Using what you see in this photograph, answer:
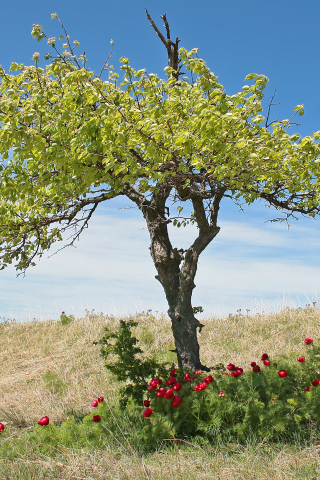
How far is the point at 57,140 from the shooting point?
493cm

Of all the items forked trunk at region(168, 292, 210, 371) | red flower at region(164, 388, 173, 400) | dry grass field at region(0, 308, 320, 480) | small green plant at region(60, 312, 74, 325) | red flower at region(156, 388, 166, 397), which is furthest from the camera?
small green plant at region(60, 312, 74, 325)

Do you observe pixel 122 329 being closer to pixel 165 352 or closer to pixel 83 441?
pixel 83 441

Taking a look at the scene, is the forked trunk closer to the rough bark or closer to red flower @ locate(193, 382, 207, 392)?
the rough bark

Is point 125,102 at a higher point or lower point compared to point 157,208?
higher

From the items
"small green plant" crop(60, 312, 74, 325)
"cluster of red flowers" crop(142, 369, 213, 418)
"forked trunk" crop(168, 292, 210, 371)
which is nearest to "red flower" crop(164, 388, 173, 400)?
"cluster of red flowers" crop(142, 369, 213, 418)

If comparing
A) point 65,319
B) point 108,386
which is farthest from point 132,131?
point 65,319

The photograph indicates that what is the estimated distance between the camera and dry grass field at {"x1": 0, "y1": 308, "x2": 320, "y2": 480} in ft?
13.5

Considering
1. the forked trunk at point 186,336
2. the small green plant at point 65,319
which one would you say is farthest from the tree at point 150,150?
the small green plant at point 65,319

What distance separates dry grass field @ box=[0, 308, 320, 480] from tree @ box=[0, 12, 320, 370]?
100 inches

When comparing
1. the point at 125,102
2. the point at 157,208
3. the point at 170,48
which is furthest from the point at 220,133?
the point at 170,48

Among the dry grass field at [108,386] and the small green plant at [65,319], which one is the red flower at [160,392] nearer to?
the dry grass field at [108,386]

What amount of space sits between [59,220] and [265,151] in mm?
5061

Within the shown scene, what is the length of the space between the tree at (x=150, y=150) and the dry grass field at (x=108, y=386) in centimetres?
254

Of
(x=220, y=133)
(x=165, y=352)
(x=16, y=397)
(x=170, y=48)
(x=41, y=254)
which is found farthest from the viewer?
(x=165, y=352)
